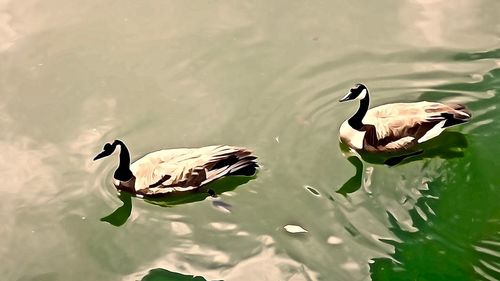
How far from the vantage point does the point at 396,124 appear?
3178mm

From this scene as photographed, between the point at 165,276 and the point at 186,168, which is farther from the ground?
the point at 186,168

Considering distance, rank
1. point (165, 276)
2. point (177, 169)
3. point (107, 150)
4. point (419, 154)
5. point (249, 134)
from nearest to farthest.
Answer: point (165, 276) < point (177, 169) < point (107, 150) < point (419, 154) < point (249, 134)

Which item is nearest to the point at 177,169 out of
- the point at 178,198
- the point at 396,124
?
the point at 178,198

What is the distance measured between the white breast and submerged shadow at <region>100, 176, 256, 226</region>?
47cm

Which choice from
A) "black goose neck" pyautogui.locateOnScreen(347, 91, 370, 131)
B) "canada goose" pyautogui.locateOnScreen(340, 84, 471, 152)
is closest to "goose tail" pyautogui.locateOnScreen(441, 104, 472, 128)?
"canada goose" pyautogui.locateOnScreen(340, 84, 471, 152)

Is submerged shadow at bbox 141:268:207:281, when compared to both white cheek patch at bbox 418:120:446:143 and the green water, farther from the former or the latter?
white cheek patch at bbox 418:120:446:143

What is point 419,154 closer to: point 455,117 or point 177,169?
point 455,117

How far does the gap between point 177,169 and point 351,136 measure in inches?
32.3

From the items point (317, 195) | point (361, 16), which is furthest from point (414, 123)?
point (361, 16)

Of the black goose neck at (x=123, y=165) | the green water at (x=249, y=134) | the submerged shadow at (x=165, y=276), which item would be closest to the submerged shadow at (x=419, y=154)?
the green water at (x=249, y=134)

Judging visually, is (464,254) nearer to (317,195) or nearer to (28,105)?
(317,195)

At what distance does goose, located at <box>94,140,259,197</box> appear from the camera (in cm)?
304

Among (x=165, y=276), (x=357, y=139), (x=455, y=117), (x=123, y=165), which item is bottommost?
(x=165, y=276)

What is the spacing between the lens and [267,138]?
3367 millimetres
